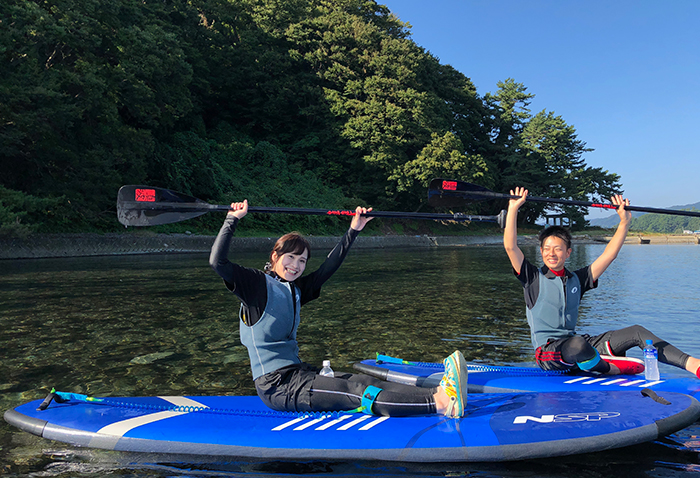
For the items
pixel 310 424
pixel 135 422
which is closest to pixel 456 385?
pixel 310 424

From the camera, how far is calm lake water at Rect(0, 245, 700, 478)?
351 centimetres

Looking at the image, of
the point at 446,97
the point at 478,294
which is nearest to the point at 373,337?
the point at 478,294

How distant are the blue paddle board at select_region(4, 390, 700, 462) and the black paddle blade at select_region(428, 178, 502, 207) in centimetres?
280

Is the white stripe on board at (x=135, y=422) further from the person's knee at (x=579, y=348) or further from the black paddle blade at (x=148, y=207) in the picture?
the person's knee at (x=579, y=348)

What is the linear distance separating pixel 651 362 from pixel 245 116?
45011 millimetres

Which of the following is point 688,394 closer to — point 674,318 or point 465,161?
point 674,318

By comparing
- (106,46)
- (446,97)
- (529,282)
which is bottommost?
(529,282)

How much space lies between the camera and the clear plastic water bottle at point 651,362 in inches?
178

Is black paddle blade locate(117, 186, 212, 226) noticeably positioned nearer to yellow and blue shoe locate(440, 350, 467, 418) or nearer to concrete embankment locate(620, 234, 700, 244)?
yellow and blue shoe locate(440, 350, 467, 418)

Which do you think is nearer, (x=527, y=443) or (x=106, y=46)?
(x=527, y=443)

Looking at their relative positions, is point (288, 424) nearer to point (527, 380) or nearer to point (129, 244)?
point (527, 380)

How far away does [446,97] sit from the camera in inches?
2132

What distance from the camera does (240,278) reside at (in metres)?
3.57

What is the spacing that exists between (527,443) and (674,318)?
293 inches
